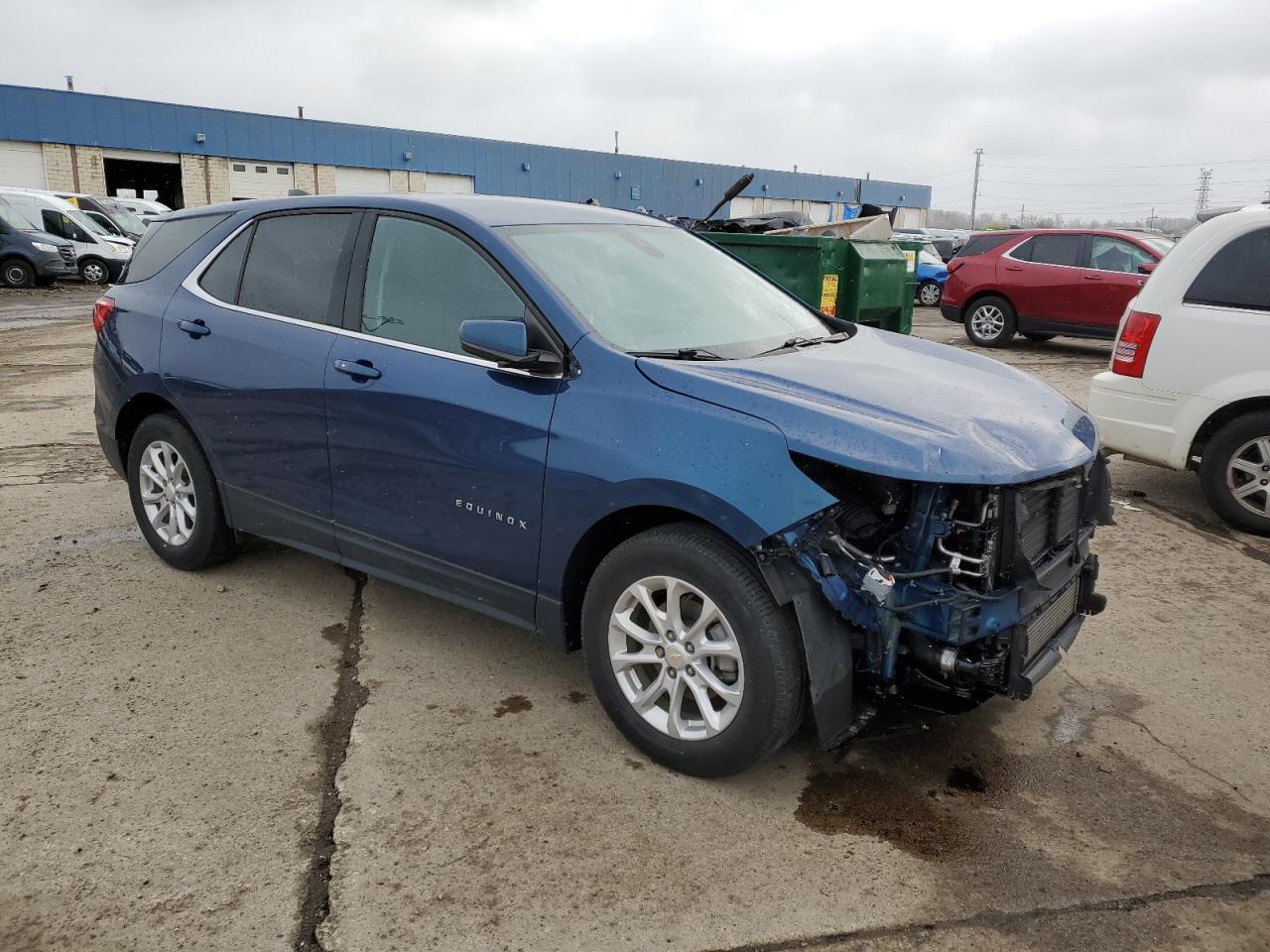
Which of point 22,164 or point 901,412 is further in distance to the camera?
point 22,164

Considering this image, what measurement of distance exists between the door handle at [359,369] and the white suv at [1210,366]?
4338mm

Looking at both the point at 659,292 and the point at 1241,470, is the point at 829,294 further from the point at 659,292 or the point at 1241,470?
the point at 659,292

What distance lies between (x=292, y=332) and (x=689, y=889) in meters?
2.64

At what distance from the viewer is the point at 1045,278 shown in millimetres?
13539

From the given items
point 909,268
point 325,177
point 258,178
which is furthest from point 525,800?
point 325,177

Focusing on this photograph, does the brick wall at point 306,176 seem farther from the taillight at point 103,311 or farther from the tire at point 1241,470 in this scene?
the tire at point 1241,470

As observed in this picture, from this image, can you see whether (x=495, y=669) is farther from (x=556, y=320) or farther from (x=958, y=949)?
(x=958, y=949)

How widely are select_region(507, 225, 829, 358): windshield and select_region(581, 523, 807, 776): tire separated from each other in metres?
0.75

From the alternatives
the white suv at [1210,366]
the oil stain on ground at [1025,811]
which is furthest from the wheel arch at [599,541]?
the white suv at [1210,366]

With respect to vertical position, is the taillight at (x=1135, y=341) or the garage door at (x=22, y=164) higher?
the garage door at (x=22, y=164)

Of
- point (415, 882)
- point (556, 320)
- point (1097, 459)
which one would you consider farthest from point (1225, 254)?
point (415, 882)

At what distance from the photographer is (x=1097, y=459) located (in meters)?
3.46

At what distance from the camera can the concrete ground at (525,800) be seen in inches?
99.5

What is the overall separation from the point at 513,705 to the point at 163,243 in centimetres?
294
